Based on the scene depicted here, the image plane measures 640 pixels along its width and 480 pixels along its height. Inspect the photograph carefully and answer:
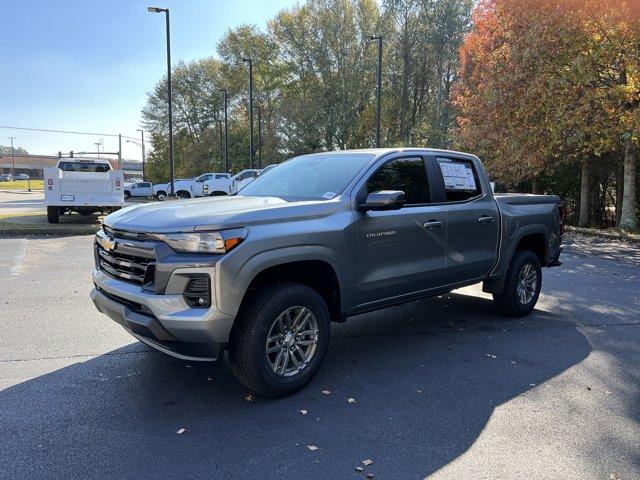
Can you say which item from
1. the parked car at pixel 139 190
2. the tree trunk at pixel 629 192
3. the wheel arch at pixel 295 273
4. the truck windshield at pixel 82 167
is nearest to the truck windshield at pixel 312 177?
the wheel arch at pixel 295 273

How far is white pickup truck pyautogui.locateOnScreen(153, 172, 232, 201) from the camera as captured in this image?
30.4 m

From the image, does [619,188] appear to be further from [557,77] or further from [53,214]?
[53,214]

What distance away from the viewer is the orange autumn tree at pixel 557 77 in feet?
41.6

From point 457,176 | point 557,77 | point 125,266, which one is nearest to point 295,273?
point 125,266

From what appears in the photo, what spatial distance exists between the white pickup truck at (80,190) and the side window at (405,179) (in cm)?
1175

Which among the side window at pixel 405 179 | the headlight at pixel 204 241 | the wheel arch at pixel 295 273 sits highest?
the side window at pixel 405 179

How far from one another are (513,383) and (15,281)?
23.6 feet

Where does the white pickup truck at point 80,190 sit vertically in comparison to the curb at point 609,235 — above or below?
above

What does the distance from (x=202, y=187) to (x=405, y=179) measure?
1120 inches

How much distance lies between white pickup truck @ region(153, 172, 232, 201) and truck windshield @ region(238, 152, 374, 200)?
73.1 feet

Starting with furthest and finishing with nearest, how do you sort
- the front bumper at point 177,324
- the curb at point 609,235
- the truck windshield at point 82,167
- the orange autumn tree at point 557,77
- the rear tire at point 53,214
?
the truck windshield at point 82,167, the rear tire at point 53,214, the curb at point 609,235, the orange autumn tree at point 557,77, the front bumper at point 177,324

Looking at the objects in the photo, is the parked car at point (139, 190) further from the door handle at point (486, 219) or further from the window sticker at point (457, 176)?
the door handle at point (486, 219)

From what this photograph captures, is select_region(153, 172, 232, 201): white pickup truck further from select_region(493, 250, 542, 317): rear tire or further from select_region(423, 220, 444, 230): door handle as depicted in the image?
select_region(423, 220, 444, 230): door handle

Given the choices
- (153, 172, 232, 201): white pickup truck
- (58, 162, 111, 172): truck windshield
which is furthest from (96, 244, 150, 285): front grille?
(153, 172, 232, 201): white pickup truck
